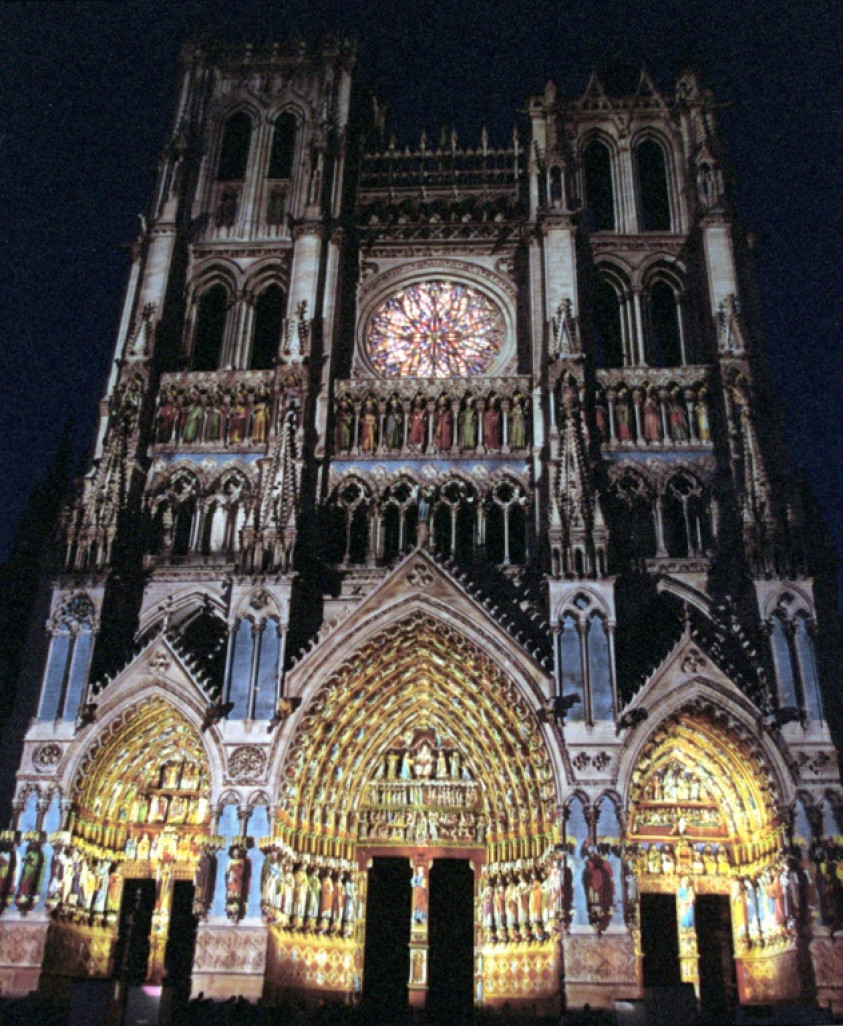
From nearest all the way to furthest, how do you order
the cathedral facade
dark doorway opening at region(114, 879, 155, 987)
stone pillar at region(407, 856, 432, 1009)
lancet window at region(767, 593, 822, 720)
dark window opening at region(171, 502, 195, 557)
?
the cathedral facade → lancet window at region(767, 593, 822, 720) → stone pillar at region(407, 856, 432, 1009) → dark doorway opening at region(114, 879, 155, 987) → dark window opening at region(171, 502, 195, 557)

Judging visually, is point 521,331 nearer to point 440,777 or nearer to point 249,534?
point 249,534

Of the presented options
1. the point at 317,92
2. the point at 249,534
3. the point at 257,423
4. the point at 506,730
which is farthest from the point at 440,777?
the point at 317,92

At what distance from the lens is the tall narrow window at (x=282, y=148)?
28750 mm

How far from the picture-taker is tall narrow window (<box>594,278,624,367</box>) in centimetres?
2628

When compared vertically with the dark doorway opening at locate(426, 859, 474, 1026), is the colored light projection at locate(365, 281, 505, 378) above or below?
above

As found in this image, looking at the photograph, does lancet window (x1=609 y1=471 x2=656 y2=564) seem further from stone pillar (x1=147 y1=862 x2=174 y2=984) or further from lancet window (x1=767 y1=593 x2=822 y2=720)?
stone pillar (x1=147 y1=862 x2=174 y2=984)

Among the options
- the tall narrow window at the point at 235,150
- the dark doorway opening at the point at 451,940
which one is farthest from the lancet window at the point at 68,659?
the tall narrow window at the point at 235,150

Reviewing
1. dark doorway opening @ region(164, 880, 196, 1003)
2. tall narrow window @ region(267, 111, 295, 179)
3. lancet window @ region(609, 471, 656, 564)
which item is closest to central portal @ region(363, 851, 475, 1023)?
dark doorway opening @ region(164, 880, 196, 1003)

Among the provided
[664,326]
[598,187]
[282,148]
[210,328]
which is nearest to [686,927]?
[664,326]

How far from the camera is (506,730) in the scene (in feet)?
66.2

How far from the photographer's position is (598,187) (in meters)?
28.6

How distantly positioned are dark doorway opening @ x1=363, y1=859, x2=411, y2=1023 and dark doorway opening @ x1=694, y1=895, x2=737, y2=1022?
5547mm

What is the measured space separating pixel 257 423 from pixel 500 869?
1094cm

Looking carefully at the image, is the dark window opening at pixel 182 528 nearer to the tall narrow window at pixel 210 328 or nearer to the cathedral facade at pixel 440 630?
the cathedral facade at pixel 440 630
